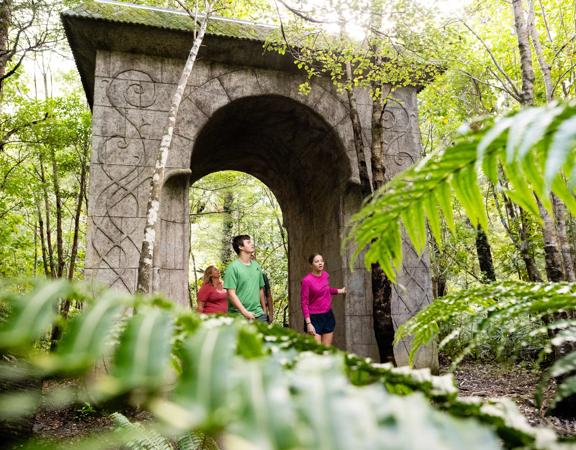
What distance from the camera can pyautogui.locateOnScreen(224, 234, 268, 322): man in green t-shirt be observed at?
207 inches

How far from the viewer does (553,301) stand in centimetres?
121

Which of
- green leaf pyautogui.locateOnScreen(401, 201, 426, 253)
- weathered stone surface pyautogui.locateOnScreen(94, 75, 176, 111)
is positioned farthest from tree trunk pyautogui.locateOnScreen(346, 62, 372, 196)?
green leaf pyautogui.locateOnScreen(401, 201, 426, 253)

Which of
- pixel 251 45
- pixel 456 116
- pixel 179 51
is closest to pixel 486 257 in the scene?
pixel 456 116

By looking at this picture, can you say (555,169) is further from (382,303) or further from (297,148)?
(297,148)

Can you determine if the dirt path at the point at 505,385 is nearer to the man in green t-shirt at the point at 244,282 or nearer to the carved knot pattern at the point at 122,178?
the man in green t-shirt at the point at 244,282

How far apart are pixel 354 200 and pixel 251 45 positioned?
2908 mm

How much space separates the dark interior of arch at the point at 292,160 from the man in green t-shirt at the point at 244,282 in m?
2.18

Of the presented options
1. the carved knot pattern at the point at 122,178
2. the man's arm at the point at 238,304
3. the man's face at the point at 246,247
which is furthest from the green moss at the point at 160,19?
the man's arm at the point at 238,304

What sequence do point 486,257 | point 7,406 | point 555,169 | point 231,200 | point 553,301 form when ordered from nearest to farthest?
1. point 7,406
2. point 555,169
3. point 553,301
4. point 486,257
5. point 231,200

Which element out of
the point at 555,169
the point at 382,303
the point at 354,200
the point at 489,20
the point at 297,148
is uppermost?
the point at 489,20

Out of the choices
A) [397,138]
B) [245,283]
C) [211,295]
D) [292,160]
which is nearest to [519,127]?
[245,283]

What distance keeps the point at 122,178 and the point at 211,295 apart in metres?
2.04

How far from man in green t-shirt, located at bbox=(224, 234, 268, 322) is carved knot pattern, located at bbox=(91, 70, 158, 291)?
57.3 inches

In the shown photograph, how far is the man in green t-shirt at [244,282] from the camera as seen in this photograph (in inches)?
207
